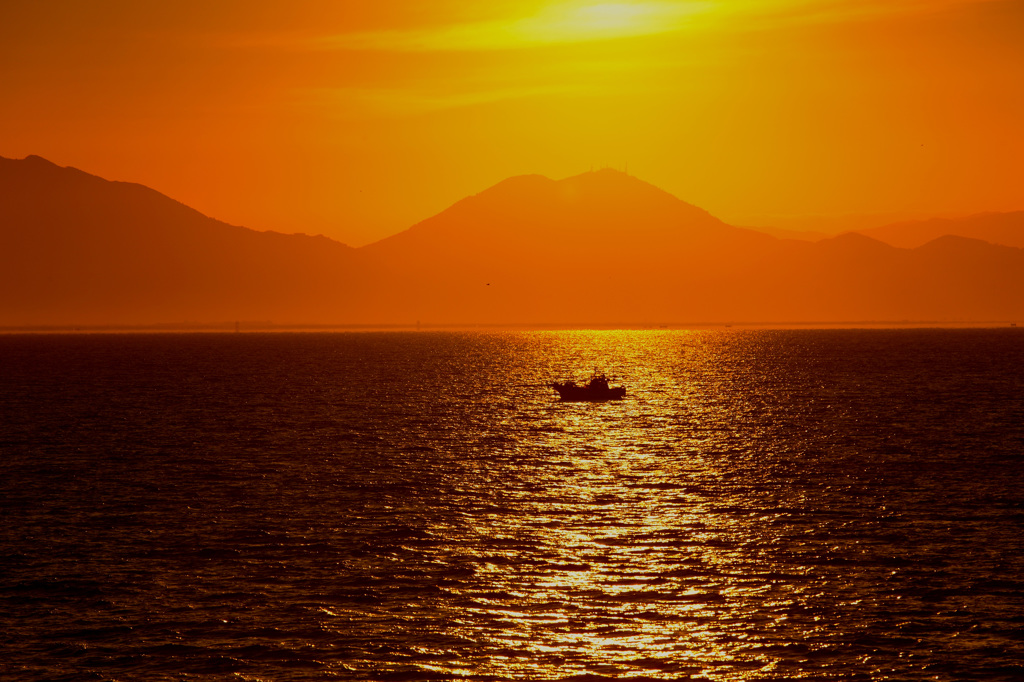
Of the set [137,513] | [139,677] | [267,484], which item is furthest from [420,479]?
[139,677]

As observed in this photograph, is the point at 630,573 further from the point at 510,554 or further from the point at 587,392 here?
the point at 587,392

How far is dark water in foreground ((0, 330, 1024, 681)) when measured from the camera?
39.2 m

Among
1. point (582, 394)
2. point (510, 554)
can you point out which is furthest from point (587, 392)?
point (510, 554)

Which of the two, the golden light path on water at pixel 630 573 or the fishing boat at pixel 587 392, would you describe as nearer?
the golden light path on water at pixel 630 573

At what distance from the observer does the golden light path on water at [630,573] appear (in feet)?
128

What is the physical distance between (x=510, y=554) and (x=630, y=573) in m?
6.70

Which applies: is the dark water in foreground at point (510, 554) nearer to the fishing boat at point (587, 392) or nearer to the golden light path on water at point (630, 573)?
the golden light path on water at point (630, 573)

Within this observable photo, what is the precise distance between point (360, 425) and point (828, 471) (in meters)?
54.0

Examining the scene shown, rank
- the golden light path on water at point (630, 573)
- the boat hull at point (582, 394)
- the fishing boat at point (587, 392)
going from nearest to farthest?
the golden light path on water at point (630, 573) < the boat hull at point (582, 394) < the fishing boat at point (587, 392)

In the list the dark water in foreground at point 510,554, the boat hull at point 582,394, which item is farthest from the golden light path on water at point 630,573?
the boat hull at point 582,394

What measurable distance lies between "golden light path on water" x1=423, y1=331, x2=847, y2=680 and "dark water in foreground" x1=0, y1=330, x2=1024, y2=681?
170 mm

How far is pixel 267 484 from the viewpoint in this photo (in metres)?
75.7

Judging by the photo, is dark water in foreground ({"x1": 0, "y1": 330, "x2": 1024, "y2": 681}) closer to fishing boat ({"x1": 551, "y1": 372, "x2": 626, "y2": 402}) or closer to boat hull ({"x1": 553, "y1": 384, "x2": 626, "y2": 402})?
boat hull ({"x1": 553, "y1": 384, "x2": 626, "y2": 402})

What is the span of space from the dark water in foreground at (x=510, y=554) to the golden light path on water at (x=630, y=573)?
0.17 meters
